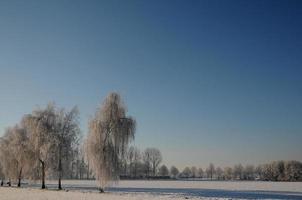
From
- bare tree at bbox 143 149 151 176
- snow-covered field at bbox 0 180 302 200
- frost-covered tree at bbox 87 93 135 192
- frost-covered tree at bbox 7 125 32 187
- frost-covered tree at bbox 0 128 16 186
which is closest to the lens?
snow-covered field at bbox 0 180 302 200

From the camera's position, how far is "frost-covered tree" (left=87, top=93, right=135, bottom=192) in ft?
138

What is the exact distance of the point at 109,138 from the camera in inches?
1704

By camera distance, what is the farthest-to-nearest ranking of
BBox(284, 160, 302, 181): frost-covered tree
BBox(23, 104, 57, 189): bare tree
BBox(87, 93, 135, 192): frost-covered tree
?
BBox(284, 160, 302, 181): frost-covered tree, BBox(23, 104, 57, 189): bare tree, BBox(87, 93, 135, 192): frost-covered tree

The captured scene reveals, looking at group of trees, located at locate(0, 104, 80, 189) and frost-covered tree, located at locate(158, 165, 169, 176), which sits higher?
group of trees, located at locate(0, 104, 80, 189)

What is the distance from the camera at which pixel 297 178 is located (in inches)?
5354

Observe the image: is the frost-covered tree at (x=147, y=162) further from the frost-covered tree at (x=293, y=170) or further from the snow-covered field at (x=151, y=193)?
the snow-covered field at (x=151, y=193)

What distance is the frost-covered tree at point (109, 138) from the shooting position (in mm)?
42156

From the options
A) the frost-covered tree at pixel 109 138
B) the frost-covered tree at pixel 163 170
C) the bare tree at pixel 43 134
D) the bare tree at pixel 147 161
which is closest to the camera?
the frost-covered tree at pixel 109 138

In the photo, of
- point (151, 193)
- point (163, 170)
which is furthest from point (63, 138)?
point (163, 170)

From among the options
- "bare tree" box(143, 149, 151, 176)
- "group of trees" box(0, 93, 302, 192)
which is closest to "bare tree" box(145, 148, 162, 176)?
"bare tree" box(143, 149, 151, 176)

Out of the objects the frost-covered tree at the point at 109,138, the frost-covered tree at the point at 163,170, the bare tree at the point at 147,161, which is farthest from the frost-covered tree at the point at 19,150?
the frost-covered tree at the point at 163,170

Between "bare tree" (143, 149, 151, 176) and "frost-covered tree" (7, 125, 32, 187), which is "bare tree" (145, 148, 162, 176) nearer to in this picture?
"bare tree" (143, 149, 151, 176)

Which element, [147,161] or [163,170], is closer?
[147,161]

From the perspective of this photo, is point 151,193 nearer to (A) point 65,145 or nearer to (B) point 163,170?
(A) point 65,145
